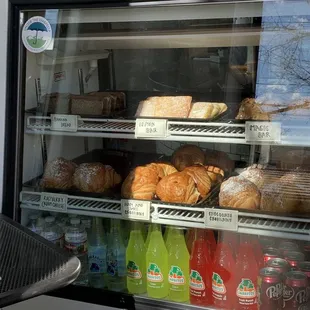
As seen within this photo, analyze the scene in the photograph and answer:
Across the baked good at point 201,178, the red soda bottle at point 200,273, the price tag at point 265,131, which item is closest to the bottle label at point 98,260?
the red soda bottle at point 200,273

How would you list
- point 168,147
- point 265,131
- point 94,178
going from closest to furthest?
point 265,131 → point 94,178 → point 168,147

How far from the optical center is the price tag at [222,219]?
4.98ft

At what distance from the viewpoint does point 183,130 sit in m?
1.63

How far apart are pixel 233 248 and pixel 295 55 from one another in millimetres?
679

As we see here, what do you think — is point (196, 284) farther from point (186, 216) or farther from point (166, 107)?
point (166, 107)

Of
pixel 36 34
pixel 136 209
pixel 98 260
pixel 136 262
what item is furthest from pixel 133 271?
pixel 36 34

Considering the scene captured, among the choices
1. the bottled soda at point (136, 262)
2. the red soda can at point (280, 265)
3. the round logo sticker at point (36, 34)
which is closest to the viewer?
the red soda can at point (280, 265)

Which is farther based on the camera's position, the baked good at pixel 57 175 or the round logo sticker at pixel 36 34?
the baked good at pixel 57 175

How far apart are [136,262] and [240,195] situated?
1.59 feet

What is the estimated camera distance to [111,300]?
1659 mm

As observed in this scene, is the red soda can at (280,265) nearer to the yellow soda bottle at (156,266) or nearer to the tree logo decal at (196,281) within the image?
the tree logo decal at (196,281)

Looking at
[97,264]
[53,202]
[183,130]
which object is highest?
[183,130]

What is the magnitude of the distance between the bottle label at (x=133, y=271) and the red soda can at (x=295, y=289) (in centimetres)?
52

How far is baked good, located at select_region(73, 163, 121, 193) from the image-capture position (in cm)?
182
